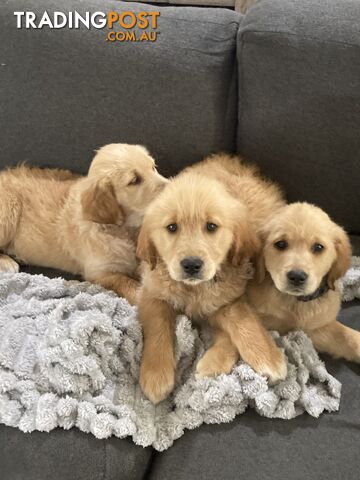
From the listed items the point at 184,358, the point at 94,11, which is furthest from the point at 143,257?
the point at 94,11

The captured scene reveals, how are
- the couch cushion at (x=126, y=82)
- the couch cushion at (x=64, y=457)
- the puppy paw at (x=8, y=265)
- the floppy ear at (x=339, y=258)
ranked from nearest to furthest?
the couch cushion at (x=64, y=457) → the floppy ear at (x=339, y=258) → the couch cushion at (x=126, y=82) → the puppy paw at (x=8, y=265)

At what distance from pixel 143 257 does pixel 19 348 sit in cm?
46

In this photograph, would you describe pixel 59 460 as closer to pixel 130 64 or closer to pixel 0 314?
pixel 0 314

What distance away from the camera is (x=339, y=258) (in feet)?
4.68

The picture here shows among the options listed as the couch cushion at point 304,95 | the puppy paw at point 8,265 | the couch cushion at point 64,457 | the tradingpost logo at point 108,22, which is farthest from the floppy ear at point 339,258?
the puppy paw at point 8,265

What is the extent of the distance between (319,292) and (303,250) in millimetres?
189

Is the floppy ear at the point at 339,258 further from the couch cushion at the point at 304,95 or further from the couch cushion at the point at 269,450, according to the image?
the couch cushion at the point at 304,95

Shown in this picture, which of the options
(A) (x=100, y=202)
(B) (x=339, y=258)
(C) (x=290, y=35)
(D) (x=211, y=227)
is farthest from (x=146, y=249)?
(C) (x=290, y=35)

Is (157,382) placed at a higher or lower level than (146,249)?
lower

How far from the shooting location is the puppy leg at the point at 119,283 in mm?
1728

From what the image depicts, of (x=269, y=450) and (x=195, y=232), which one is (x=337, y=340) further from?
(x=195, y=232)

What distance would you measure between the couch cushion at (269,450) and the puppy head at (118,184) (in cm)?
83

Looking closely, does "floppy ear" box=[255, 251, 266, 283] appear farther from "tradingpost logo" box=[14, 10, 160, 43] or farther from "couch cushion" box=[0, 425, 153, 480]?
"tradingpost logo" box=[14, 10, 160, 43]

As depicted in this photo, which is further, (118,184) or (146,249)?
(118,184)
